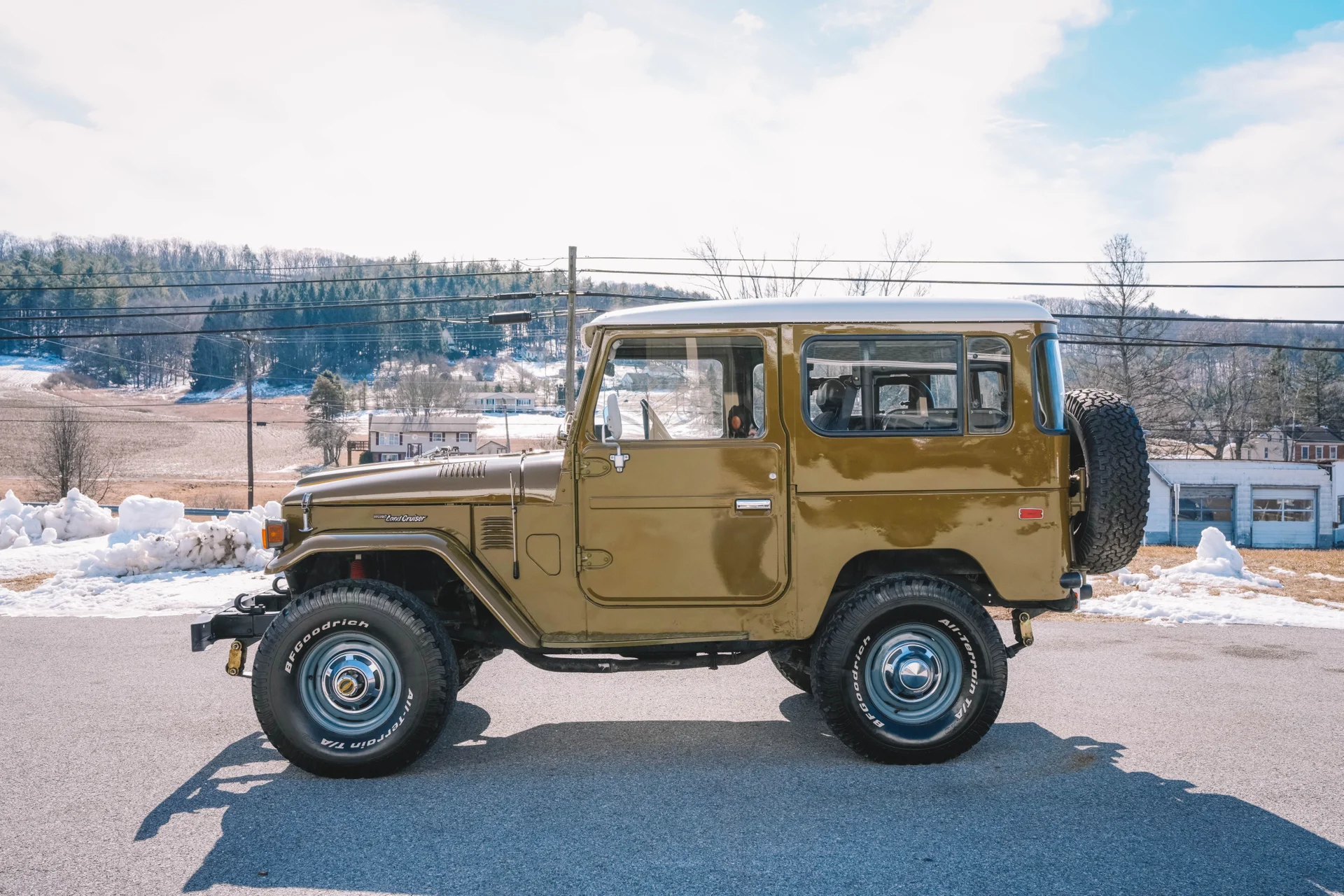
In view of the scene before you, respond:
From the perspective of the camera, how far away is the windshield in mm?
4730

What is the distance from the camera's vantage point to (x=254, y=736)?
511 cm

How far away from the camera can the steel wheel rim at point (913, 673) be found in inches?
186

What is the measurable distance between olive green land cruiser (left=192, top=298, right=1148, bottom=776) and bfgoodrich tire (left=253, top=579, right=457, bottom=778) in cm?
3

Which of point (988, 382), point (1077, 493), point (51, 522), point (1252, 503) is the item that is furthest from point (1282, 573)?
Result: point (1252, 503)

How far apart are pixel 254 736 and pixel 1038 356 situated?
5055 mm

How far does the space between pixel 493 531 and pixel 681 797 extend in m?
1.71

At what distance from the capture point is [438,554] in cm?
472

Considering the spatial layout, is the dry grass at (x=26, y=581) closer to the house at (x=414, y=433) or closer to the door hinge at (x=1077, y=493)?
the door hinge at (x=1077, y=493)

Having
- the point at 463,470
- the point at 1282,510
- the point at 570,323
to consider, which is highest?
the point at 570,323

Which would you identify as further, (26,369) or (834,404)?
(26,369)

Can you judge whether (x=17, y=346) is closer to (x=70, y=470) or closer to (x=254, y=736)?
(x=70, y=470)

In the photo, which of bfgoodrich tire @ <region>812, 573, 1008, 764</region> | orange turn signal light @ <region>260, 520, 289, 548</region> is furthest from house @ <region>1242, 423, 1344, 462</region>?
orange turn signal light @ <region>260, 520, 289, 548</region>

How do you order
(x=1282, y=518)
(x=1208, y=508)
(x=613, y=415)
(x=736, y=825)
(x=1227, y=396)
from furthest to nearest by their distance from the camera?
(x=1227, y=396) → (x=1282, y=518) → (x=1208, y=508) → (x=613, y=415) → (x=736, y=825)

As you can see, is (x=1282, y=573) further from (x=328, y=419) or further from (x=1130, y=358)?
(x=328, y=419)
